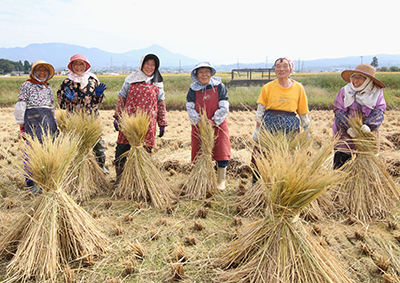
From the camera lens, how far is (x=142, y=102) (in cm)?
355

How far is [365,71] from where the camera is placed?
3062 millimetres


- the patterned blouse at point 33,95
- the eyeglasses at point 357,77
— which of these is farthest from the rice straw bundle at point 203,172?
the patterned blouse at point 33,95

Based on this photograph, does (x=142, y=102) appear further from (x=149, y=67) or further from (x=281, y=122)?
(x=281, y=122)

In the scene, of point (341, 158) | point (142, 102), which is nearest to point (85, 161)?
point (142, 102)

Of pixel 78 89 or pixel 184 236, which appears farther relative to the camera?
pixel 78 89

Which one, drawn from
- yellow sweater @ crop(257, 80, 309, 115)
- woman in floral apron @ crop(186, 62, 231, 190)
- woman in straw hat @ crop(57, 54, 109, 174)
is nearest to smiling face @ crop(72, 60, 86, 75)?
woman in straw hat @ crop(57, 54, 109, 174)

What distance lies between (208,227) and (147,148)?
1.38 meters

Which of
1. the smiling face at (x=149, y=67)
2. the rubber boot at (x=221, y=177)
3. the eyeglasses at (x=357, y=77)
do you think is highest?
the smiling face at (x=149, y=67)

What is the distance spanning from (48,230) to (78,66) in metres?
2.50

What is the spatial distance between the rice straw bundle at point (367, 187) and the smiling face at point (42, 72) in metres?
3.81

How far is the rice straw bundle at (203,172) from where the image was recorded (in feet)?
10.8

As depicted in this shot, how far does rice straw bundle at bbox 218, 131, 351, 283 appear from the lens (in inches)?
64.5

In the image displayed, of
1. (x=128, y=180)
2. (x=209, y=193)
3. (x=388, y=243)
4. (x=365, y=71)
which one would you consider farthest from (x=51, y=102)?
(x=388, y=243)

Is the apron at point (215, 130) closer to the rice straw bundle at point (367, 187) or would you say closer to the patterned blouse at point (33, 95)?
the rice straw bundle at point (367, 187)
